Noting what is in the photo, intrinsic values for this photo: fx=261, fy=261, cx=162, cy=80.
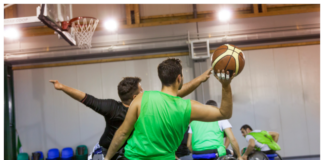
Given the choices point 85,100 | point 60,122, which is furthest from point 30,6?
point 85,100

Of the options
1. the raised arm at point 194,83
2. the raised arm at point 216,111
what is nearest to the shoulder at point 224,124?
the raised arm at point 194,83

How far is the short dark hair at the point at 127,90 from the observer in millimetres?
3264

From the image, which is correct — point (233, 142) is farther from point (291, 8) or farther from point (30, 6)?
point (30, 6)

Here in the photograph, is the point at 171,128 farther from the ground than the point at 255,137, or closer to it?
farther from the ground

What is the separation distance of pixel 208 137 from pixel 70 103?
6729 mm

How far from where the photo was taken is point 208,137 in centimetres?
438

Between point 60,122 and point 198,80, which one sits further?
point 60,122

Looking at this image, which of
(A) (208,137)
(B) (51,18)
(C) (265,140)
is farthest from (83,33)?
(C) (265,140)

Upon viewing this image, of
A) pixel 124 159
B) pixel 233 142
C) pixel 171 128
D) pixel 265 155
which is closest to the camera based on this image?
pixel 171 128

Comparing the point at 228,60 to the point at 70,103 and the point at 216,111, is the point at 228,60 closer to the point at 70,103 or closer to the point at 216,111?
the point at 216,111

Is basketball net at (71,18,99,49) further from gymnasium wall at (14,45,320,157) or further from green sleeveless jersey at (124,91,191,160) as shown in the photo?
green sleeveless jersey at (124,91,191,160)

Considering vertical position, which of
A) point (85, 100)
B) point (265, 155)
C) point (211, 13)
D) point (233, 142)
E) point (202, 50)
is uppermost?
point (211, 13)

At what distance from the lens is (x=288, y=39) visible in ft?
30.1

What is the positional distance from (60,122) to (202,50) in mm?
5754
